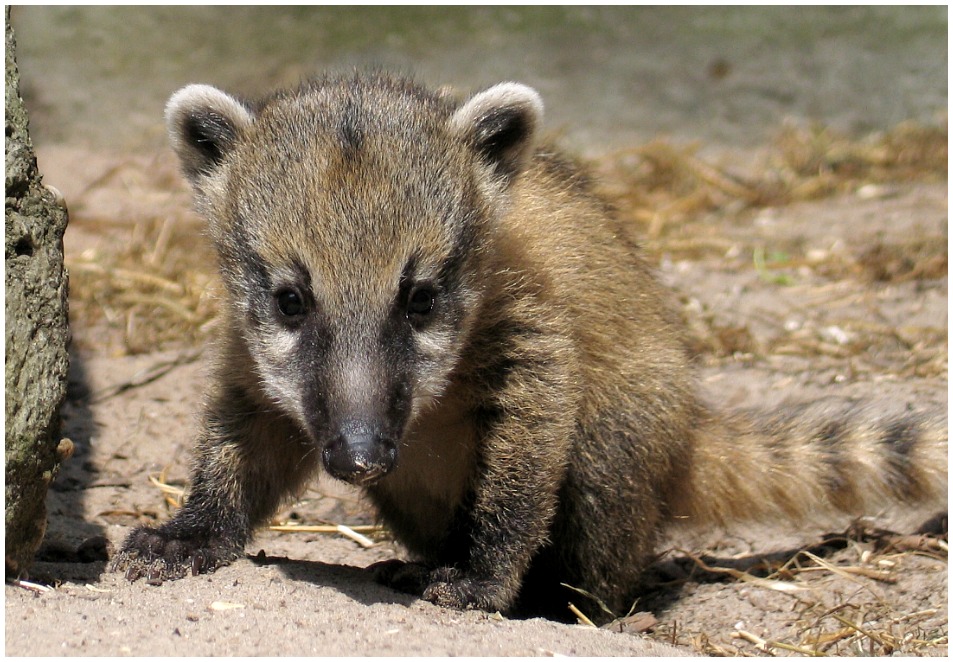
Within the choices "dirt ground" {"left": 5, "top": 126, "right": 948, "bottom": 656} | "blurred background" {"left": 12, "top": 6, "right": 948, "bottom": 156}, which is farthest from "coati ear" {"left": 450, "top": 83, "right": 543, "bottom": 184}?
"blurred background" {"left": 12, "top": 6, "right": 948, "bottom": 156}

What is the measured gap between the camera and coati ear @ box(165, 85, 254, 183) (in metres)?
4.76

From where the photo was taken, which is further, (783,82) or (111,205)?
(783,82)

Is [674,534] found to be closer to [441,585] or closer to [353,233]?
[441,585]

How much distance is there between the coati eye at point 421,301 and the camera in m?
4.43

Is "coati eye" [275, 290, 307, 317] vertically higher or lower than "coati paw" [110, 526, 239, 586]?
higher

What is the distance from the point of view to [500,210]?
4961 millimetres

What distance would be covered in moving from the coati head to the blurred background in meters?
6.62

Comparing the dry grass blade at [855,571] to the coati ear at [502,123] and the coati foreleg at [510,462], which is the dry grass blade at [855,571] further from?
the coati ear at [502,123]

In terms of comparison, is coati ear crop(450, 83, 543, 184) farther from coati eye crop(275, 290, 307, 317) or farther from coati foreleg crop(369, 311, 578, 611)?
coati eye crop(275, 290, 307, 317)

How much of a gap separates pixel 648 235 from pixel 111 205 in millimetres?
5178

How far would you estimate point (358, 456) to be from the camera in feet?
13.0

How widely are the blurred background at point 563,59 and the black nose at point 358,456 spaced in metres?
7.85

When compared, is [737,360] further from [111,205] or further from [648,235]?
[111,205]

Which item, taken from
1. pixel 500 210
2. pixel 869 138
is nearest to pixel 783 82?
pixel 869 138
